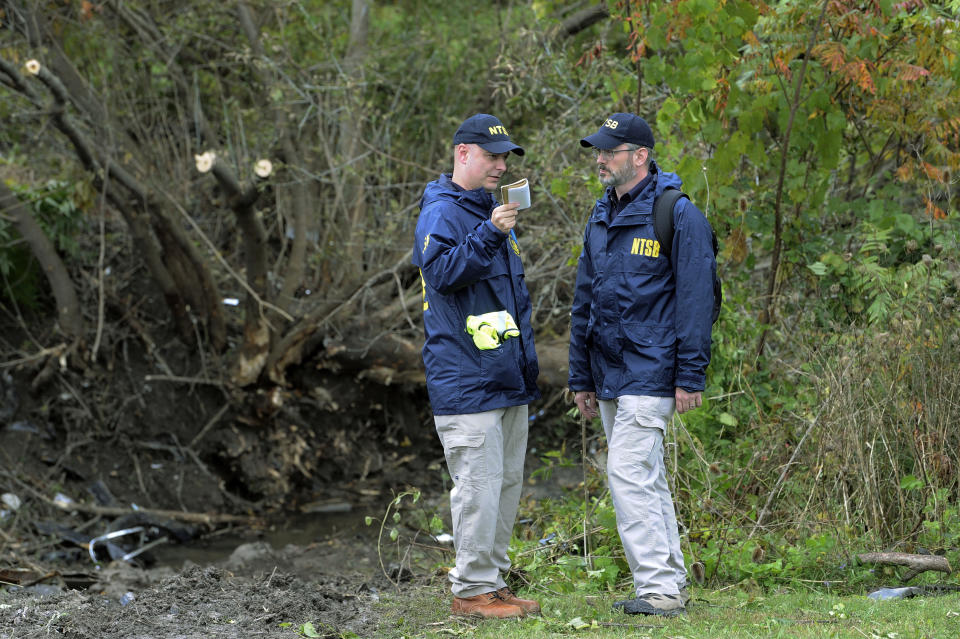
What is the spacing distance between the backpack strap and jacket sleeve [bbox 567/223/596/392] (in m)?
0.38

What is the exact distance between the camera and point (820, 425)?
525 centimetres

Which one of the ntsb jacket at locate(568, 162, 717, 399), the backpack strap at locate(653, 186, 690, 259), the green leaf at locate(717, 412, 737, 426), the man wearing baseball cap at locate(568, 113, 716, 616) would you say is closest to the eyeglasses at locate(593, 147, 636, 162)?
the man wearing baseball cap at locate(568, 113, 716, 616)

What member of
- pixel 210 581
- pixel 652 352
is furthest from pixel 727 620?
pixel 210 581

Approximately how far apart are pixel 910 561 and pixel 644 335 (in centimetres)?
181

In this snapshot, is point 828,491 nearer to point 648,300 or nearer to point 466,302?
point 648,300

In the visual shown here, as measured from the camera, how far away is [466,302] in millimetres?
4043

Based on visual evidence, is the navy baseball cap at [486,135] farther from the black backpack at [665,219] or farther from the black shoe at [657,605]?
the black shoe at [657,605]

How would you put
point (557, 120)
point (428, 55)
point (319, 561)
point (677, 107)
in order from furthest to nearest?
point (428, 55), point (557, 120), point (319, 561), point (677, 107)

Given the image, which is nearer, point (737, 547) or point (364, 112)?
point (737, 547)

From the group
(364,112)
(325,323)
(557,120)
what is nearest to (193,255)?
(325,323)

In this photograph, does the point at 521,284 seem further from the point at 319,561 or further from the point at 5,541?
the point at 5,541

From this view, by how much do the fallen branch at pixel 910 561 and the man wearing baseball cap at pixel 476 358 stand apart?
5.71 feet

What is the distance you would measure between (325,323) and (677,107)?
4692mm

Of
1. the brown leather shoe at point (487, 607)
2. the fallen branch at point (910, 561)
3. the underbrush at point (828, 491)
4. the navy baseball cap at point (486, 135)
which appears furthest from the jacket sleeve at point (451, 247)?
the fallen branch at point (910, 561)
